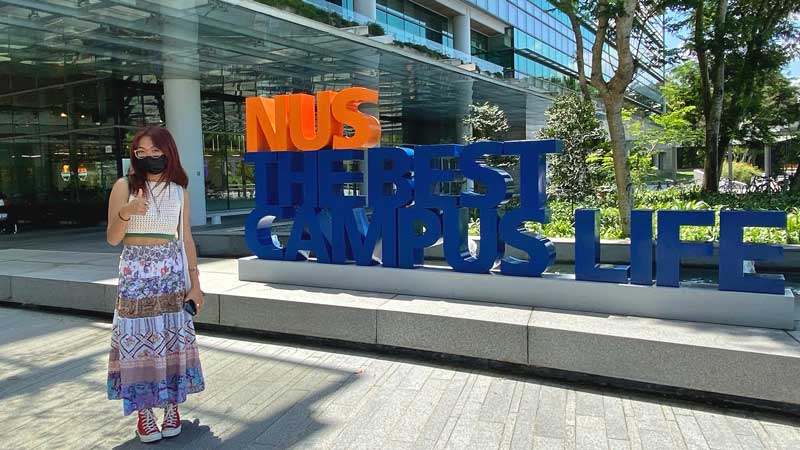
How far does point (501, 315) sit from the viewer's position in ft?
18.1

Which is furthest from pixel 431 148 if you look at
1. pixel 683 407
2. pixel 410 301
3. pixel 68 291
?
pixel 68 291

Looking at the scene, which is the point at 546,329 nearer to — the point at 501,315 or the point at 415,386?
the point at 501,315

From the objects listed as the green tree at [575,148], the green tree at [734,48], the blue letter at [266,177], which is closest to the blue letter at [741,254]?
the blue letter at [266,177]

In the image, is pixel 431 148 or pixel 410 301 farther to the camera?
pixel 431 148

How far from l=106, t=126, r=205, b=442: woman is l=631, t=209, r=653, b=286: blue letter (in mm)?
4063

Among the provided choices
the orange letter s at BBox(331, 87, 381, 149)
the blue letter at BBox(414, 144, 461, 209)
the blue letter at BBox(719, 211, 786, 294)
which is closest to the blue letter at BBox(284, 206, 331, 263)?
the orange letter s at BBox(331, 87, 381, 149)

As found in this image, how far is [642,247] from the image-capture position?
5.64 metres

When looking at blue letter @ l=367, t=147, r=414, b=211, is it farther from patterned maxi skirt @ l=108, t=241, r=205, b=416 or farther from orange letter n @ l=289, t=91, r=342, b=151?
patterned maxi skirt @ l=108, t=241, r=205, b=416

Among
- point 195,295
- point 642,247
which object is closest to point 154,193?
point 195,295

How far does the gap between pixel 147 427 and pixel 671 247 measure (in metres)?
4.62

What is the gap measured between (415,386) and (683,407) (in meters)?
2.08

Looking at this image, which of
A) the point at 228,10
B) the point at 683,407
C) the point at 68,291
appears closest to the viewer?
the point at 683,407

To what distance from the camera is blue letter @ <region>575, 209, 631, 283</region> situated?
5820 mm

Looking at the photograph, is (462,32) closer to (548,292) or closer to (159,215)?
(548,292)
